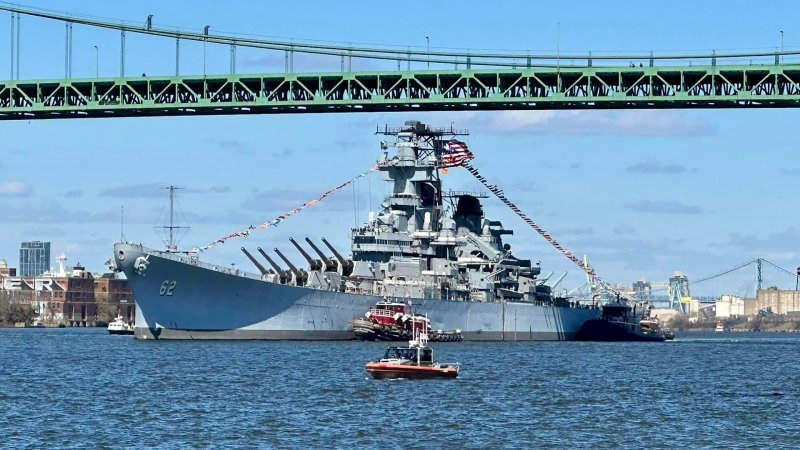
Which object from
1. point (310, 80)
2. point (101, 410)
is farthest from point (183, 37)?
point (101, 410)

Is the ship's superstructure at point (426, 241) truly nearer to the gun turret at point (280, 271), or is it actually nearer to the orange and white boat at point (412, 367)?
the gun turret at point (280, 271)

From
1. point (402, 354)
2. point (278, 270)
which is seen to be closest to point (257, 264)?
point (278, 270)

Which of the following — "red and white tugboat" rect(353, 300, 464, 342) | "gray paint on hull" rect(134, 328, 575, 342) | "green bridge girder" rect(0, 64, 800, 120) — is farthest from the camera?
"red and white tugboat" rect(353, 300, 464, 342)

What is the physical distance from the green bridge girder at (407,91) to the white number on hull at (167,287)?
34.8 ft

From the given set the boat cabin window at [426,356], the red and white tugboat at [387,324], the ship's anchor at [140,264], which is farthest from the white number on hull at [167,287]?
the boat cabin window at [426,356]

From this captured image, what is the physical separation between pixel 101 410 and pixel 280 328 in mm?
44757

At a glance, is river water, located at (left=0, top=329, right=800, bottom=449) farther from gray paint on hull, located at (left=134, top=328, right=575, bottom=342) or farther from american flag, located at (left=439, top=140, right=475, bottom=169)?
american flag, located at (left=439, top=140, right=475, bottom=169)

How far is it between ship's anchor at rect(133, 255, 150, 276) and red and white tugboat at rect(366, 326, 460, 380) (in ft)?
96.0

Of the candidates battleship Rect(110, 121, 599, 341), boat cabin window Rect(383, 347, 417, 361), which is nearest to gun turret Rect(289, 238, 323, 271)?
battleship Rect(110, 121, 599, 341)

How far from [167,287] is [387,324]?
37.9 feet

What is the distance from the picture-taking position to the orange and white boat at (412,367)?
196ft

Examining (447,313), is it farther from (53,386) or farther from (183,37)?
(53,386)

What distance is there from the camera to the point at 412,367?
60.1 m

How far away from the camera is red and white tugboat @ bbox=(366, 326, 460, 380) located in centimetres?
5969
